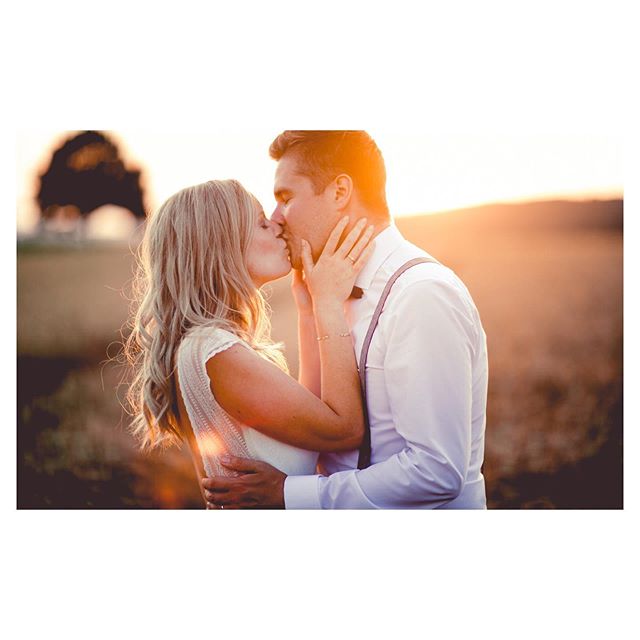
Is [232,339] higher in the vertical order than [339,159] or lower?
lower

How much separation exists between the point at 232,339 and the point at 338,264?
0.52 meters

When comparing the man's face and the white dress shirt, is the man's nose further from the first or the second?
the white dress shirt

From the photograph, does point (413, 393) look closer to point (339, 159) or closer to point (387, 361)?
point (387, 361)

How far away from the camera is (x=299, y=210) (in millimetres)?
2963

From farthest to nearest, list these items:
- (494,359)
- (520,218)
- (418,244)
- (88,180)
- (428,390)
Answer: (494,359), (520,218), (88,180), (418,244), (428,390)

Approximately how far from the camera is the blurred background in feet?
11.5

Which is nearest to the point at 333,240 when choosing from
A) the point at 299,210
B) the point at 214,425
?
the point at 299,210

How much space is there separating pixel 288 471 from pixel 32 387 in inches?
63.3

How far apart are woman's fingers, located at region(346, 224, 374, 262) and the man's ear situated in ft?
0.47

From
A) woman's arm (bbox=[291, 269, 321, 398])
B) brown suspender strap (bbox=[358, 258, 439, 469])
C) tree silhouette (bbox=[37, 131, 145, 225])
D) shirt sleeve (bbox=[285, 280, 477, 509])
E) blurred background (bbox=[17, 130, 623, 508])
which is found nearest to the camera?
shirt sleeve (bbox=[285, 280, 477, 509])

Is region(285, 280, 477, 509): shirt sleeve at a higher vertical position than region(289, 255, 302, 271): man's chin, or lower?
lower

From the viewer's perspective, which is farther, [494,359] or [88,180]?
[494,359]

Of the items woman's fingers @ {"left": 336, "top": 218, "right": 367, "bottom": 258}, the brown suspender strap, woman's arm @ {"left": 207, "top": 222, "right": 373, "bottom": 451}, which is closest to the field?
woman's fingers @ {"left": 336, "top": 218, "right": 367, "bottom": 258}

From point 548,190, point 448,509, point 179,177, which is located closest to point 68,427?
point 179,177
